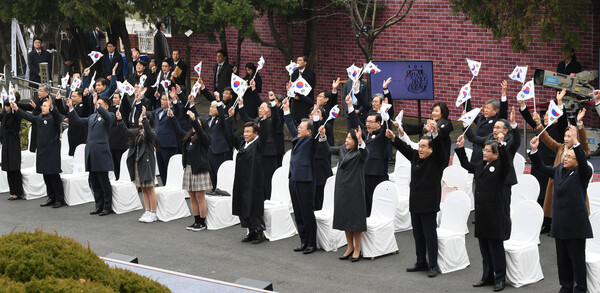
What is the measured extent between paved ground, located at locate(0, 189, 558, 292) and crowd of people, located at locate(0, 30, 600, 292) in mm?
275

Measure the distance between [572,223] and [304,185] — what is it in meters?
3.65

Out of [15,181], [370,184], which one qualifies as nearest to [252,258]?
[370,184]

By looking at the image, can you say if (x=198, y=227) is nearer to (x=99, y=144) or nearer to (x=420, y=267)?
(x=99, y=144)

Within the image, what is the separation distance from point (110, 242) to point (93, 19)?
394 inches

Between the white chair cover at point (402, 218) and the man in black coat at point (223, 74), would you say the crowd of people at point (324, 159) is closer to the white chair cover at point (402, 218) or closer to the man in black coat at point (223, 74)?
the white chair cover at point (402, 218)

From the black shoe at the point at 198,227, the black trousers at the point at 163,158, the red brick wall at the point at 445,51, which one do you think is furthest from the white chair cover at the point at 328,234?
the red brick wall at the point at 445,51

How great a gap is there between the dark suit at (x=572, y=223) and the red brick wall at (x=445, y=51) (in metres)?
8.86

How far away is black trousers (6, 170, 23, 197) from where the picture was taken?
1590 cm

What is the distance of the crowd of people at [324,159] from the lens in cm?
1020

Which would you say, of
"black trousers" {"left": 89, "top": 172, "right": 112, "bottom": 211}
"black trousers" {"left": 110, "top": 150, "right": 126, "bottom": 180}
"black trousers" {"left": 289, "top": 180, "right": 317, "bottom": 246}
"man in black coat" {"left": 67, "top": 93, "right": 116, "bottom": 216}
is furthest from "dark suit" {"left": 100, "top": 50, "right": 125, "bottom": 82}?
"black trousers" {"left": 289, "top": 180, "right": 317, "bottom": 246}

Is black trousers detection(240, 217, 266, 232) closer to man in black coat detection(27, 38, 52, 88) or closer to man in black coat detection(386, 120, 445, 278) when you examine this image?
man in black coat detection(386, 120, 445, 278)

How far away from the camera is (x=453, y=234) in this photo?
440 inches

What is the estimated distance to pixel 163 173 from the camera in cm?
1608

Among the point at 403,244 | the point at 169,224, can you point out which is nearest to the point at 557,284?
the point at 403,244
